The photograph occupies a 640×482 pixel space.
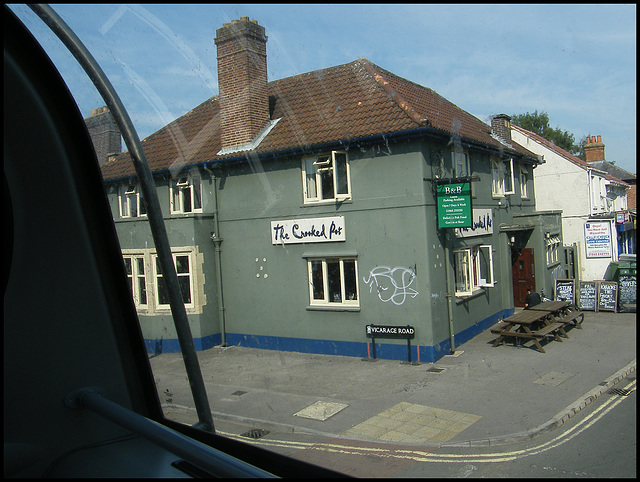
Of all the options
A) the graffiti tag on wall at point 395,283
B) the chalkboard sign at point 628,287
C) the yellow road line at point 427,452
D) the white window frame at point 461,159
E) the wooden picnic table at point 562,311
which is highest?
the white window frame at point 461,159

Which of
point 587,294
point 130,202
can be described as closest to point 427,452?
point 587,294

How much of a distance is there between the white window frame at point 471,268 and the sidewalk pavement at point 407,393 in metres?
1.49

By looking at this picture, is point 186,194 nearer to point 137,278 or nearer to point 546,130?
point 137,278

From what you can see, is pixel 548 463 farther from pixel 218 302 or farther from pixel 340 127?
pixel 340 127

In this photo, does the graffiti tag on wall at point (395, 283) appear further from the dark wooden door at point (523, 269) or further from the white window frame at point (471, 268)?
the dark wooden door at point (523, 269)

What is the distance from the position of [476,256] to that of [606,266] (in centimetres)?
441

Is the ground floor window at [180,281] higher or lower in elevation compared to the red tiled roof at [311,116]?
lower

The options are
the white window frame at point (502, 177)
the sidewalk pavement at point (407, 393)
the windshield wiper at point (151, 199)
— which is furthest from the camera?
the white window frame at point (502, 177)

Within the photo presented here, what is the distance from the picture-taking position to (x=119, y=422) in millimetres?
1703

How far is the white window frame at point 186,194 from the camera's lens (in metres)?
2.46

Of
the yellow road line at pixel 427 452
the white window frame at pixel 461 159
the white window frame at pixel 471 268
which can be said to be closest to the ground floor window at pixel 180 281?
the yellow road line at pixel 427 452

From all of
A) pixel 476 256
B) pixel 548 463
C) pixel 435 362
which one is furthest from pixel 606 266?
pixel 476 256

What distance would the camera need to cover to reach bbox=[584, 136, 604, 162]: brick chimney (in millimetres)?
1204

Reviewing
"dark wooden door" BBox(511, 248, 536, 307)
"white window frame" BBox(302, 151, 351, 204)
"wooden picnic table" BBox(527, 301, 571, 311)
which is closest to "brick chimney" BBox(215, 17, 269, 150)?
"white window frame" BBox(302, 151, 351, 204)
